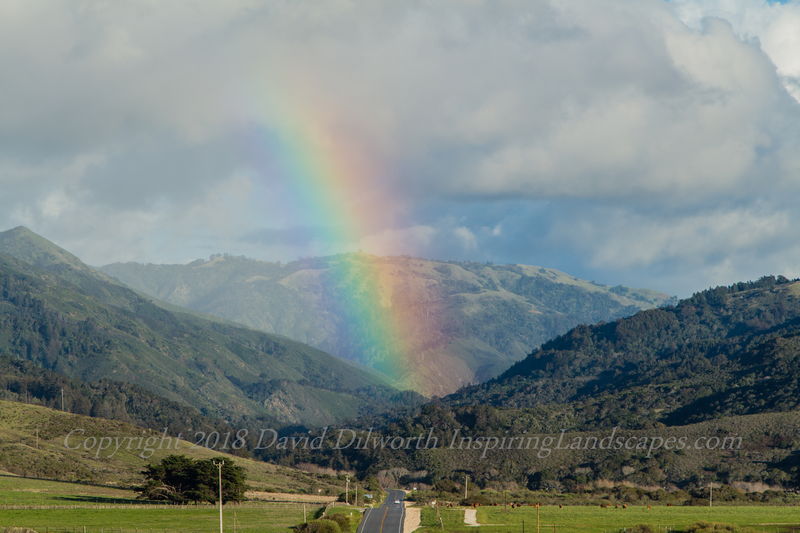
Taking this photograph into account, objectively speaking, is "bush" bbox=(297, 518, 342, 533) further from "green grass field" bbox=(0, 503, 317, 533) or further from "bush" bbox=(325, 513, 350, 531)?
"green grass field" bbox=(0, 503, 317, 533)

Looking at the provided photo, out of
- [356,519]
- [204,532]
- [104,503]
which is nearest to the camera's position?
[204,532]

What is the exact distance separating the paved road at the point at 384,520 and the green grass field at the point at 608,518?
15.5 feet

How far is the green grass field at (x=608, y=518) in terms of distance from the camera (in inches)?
6097

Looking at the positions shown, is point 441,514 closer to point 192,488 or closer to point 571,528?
point 571,528

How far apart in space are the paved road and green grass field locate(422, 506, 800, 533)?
Answer: 15.5 feet

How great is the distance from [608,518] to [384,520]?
39.4 m

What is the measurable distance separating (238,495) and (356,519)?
4152cm

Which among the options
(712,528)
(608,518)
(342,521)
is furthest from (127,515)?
(712,528)

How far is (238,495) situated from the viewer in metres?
196

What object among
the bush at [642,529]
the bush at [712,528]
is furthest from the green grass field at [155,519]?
the bush at [712,528]

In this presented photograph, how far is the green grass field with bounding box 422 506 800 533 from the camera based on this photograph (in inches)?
6097

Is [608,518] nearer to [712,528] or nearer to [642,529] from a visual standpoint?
[642,529]

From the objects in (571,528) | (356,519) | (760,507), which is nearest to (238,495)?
(356,519)

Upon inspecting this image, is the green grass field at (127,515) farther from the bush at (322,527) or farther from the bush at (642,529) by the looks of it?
the bush at (642,529)
